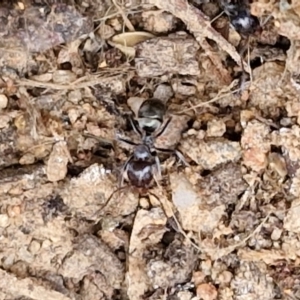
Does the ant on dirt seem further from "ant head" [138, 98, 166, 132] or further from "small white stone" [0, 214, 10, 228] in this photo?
"small white stone" [0, 214, 10, 228]

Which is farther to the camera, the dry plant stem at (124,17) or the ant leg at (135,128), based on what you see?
the ant leg at (135,128)

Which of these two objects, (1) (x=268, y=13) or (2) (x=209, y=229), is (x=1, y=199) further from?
(1) (x=268, y=13)

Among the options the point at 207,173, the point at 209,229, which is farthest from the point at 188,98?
the point at 209,229

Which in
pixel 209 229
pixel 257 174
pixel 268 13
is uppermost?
pixel 268 13

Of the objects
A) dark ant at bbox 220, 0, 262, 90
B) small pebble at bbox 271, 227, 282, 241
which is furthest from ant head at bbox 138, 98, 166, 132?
small pebble at bbox 271, 227, 282, 241

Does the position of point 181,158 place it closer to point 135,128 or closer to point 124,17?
point 135,128

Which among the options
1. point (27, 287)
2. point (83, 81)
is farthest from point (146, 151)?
point (27, 287)

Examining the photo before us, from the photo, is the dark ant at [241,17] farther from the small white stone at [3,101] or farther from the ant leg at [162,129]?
the small white stone at [3,101]

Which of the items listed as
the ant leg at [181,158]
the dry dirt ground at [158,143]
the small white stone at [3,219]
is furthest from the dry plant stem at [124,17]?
the small white stone at [3,219]

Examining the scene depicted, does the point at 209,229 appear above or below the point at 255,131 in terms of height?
below
